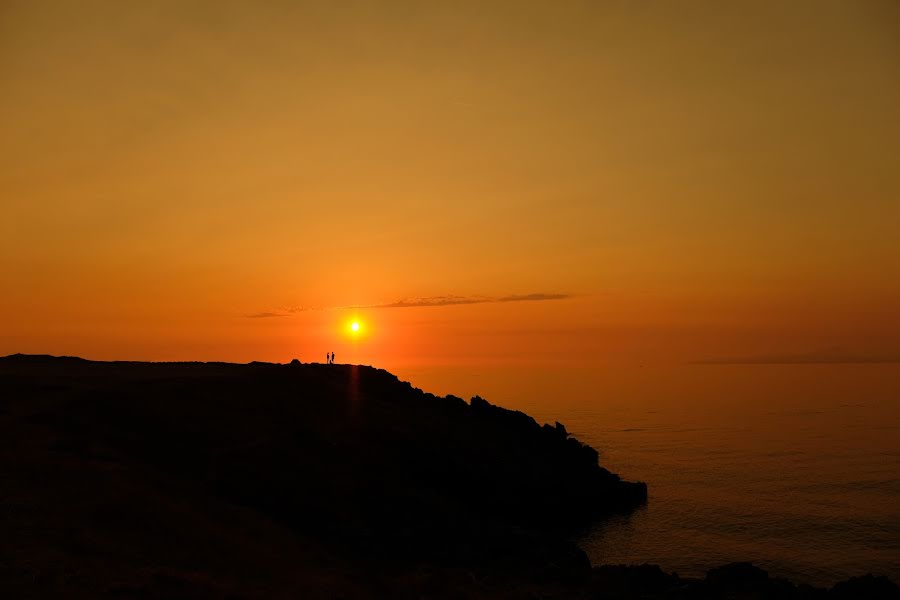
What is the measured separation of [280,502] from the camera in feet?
103

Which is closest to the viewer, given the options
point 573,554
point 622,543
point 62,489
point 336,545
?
point 62,489

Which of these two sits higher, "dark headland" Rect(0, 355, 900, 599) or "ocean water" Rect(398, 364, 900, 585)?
"dark headland" Rect(0, 355, 900, 599)

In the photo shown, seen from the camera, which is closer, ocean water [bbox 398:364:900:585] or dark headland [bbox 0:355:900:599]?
dark headland [bbox 0:355:900:599]

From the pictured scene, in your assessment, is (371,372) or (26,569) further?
(371,372)

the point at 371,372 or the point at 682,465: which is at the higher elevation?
the point at 371,372

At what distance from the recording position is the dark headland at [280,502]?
71.8ft

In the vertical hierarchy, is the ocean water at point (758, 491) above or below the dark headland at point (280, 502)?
below

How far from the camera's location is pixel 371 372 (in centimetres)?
6006

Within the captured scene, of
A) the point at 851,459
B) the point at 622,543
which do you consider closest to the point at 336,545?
the point at 622,543

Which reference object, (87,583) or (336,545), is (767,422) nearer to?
(336,545)

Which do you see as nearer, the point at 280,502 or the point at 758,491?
the point at 280,502

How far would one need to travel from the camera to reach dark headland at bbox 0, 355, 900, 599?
71.8 ft

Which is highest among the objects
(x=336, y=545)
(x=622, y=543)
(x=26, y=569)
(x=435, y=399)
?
(x=435, y=399)

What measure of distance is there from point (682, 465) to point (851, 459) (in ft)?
66.8
